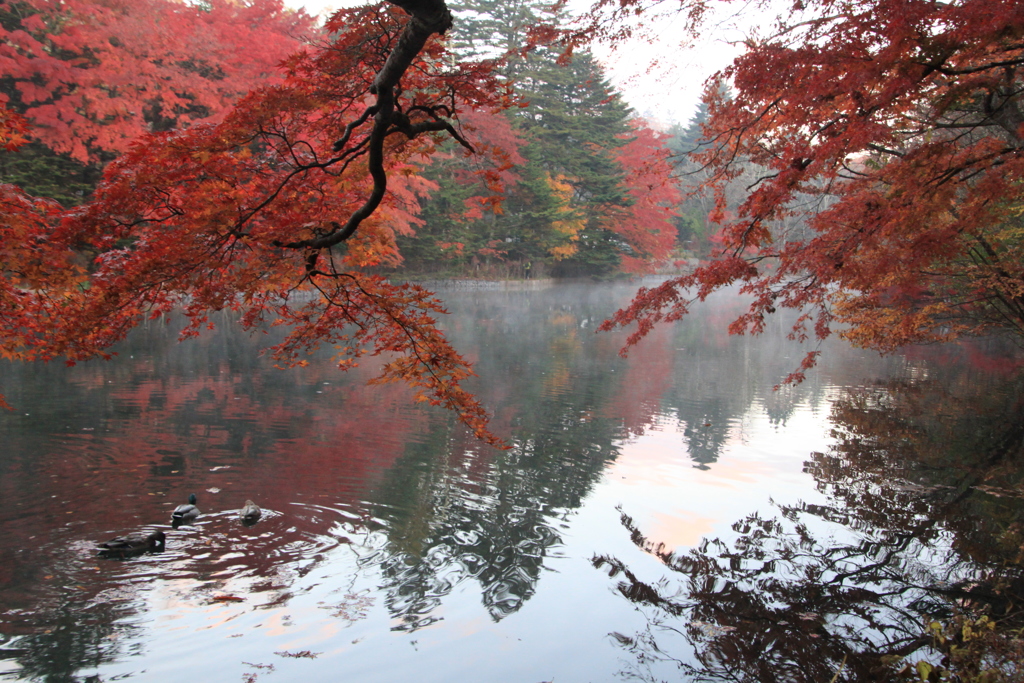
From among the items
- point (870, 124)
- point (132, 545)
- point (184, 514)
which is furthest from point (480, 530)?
point (870, 124)

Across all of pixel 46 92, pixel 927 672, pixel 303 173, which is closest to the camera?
pixel 927 672

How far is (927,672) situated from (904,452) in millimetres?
5213

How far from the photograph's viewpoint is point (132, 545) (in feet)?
14.9

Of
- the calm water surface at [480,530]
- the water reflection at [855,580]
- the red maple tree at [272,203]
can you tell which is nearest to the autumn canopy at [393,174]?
the red maple tree at [272,203]

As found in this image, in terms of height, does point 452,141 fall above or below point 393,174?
above

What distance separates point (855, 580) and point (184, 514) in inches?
185

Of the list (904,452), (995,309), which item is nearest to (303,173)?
(904,452)

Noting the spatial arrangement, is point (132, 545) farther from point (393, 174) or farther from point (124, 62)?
point (124, 62)

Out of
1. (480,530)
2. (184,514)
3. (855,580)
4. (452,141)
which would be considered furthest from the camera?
(452,141)

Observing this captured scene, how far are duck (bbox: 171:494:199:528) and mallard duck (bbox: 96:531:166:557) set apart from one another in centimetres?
35

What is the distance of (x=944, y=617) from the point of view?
3.96m

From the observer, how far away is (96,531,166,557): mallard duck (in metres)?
4.52

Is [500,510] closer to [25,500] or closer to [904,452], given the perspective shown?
[25,500]

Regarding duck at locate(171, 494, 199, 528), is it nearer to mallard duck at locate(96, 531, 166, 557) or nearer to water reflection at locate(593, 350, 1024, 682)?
mallard duck at locate(96, 531, 166, 557)
